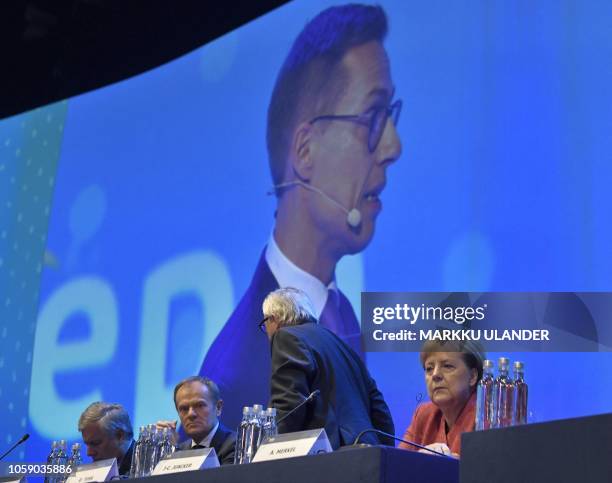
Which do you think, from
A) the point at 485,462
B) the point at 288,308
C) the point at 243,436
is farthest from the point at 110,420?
the point at 485,462

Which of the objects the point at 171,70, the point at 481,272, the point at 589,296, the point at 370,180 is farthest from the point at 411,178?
the point at 171,70

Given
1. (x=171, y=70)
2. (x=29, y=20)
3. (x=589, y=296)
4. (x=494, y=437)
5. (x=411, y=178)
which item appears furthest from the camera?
(x=29, y=20)

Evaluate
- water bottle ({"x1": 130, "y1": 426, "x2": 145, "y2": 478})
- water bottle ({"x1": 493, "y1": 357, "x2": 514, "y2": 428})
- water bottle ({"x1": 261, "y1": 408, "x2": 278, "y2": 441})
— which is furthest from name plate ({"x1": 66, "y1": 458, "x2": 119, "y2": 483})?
water bottle ({"x1": 493, "y1": 357, "x2": 514, "y2": 428})

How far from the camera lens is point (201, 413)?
3777mm

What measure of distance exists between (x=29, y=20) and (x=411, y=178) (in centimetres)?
233

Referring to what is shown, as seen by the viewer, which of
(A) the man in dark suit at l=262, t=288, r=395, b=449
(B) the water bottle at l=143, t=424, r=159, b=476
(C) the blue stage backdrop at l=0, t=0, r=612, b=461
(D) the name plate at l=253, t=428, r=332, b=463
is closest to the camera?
(D) the name plate at l=253, t=428, r=332, b=463

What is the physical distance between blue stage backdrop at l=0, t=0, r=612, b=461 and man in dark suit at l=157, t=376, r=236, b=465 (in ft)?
3.38

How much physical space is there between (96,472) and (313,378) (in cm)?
69

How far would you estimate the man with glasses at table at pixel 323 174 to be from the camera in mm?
4805

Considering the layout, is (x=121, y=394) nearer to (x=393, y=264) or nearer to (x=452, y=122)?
(x=393, y=264)

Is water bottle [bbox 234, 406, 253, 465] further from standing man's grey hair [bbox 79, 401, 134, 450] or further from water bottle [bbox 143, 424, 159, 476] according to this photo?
standing man's grey hair [bbox 79, 401, 134, 450]

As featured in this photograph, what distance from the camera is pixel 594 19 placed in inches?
189

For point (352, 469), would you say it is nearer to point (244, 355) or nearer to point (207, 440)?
point (207, 440)

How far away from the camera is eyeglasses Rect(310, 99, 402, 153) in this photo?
4.90 metres
